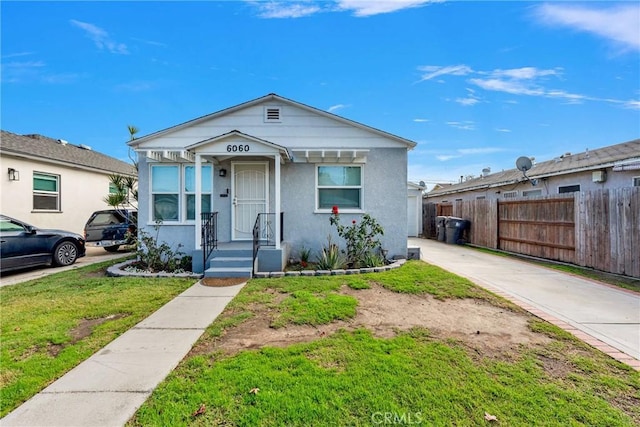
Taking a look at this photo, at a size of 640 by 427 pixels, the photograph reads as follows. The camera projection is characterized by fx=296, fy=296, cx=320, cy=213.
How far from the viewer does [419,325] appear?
405 cm

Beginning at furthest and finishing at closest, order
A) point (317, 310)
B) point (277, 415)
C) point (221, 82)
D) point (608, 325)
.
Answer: point (221, 82), point (317, 310), point (608, 325), point (277, 415)

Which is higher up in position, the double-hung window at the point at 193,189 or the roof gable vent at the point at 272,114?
the roof gable vent at the point at 272,114

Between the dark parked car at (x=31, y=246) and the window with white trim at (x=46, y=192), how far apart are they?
4.44m

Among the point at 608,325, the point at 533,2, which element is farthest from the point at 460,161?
the point at 608,325

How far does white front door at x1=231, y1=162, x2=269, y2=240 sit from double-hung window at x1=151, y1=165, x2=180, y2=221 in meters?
1.78

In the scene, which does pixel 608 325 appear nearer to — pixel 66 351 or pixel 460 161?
pixel 66 351

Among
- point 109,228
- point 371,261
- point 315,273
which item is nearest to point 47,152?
point 109,228

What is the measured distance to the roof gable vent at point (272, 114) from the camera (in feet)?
29.4

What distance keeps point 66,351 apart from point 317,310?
310cm

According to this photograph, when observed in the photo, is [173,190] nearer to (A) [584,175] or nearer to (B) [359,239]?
(B) [359,239]

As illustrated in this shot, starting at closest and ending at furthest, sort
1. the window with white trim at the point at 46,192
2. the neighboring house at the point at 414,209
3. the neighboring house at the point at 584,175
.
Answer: the neighboring house at the point at 584,175 → the window with white trim at the point at 46,192 → the neighboring house at the point at 414,209

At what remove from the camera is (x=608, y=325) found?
13.5 ft

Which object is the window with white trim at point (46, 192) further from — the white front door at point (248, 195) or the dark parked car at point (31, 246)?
the white front door at point (248, 195)

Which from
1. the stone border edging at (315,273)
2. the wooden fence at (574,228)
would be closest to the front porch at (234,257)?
the stone border edging at (315,273)
